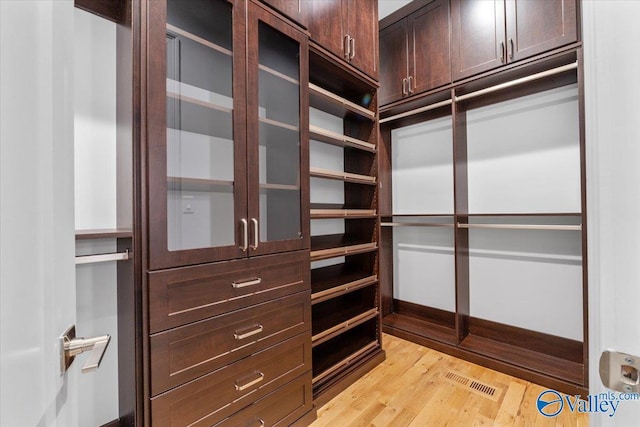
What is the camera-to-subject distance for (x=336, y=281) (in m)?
2.17

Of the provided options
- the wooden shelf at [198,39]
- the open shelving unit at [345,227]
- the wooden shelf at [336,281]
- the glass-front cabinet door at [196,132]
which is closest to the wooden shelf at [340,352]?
the open shelving unit at [345,227]

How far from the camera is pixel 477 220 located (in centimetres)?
277

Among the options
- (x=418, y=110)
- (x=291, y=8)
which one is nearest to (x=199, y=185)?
(x=291, y=8)

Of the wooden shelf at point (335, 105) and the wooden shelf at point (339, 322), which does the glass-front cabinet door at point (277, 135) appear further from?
the wooden shelf at point (339, 322)

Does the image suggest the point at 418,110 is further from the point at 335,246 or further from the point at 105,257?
the point at 105,257

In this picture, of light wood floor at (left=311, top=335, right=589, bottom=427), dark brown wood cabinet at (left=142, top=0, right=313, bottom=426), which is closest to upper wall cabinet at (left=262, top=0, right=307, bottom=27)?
dark brown wood cabinet at (left=142, top=0, right=313, bottom=426)

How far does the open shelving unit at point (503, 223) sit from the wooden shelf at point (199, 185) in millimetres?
1985

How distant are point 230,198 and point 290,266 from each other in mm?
510

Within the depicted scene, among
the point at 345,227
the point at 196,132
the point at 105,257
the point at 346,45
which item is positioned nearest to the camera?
the point at 105,257

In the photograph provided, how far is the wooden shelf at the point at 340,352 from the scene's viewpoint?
6.60ft

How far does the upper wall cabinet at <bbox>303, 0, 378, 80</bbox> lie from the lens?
187 cm

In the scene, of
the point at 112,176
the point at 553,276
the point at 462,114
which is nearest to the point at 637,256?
the point at 112,176

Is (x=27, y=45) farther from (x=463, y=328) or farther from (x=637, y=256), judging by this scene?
(x=463, y=328)

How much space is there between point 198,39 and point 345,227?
5.66ft
